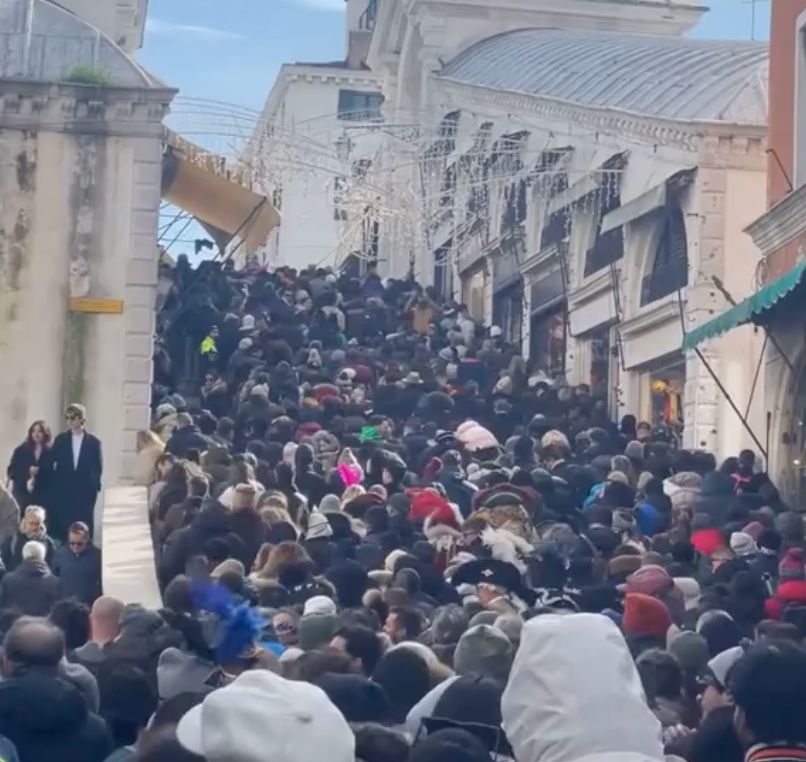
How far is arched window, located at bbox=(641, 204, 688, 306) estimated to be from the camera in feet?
100

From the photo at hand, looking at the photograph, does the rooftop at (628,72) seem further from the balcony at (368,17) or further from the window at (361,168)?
the balcony at (368,17)

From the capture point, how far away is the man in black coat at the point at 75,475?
62.4ft

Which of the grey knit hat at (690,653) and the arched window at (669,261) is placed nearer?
the grey knit hat at (690,653)

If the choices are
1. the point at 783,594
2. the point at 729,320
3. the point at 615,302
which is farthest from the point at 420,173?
the point at 783,594

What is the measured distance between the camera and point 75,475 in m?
19.1


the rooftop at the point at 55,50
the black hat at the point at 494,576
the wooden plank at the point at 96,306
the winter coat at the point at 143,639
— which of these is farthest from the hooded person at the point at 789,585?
the rooftop at the point at 55,50

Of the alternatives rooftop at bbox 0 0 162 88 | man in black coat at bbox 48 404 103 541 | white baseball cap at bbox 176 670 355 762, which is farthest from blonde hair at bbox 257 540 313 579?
rooftop at bbox 0 0 162 88

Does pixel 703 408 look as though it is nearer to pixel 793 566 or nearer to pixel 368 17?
pixel 793 566

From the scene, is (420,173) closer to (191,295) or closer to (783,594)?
(191,295)

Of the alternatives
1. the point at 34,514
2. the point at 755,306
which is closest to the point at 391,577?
the point at 34,514

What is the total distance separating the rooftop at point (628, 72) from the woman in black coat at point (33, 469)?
1334 centimetres

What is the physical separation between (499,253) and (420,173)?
2457 millimetres

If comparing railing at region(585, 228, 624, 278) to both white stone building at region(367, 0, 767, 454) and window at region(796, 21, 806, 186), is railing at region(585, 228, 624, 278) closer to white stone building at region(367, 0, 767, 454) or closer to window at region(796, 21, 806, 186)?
white stone building at region(367, 0, 767, 454)

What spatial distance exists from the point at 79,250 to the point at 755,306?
810 cm
